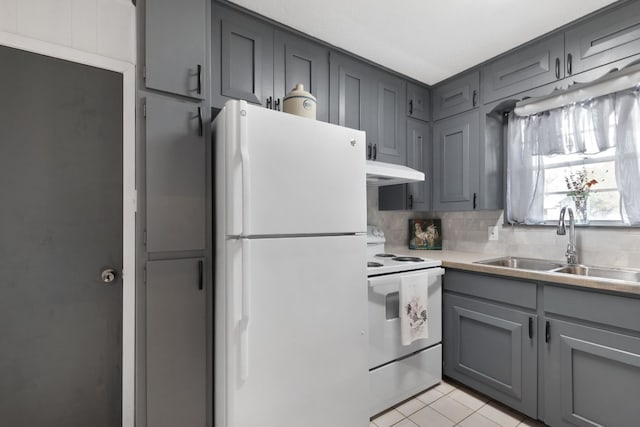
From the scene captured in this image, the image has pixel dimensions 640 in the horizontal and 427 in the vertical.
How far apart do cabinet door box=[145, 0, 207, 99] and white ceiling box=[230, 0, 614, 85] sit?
40cm

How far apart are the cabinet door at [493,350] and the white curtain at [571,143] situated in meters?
0.87

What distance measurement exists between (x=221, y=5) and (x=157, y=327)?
→ 165 centimetres

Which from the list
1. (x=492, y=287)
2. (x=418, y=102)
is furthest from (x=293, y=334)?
(x=418, y=102)

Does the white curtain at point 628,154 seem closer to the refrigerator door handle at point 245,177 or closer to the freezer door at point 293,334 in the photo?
the freezer door at point 293,334

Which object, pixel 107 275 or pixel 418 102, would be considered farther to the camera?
pixel 418 102

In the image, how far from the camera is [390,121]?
7.99 feet

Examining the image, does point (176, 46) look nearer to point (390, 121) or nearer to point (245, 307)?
point (245, 307)

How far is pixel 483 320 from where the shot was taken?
76.9 inches

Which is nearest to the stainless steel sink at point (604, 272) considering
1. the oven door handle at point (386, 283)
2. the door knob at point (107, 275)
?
the oven door handle at point (386, 283)

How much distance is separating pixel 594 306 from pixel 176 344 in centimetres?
196

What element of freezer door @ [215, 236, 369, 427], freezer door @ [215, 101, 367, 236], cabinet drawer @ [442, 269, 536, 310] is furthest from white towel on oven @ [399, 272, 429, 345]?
freezer door @ [215, 101, 367, 236]

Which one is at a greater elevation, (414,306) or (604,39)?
(604,39)

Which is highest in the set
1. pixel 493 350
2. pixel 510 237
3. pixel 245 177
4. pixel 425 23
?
pixel 425 23

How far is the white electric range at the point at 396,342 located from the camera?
Result: 1.81 m
